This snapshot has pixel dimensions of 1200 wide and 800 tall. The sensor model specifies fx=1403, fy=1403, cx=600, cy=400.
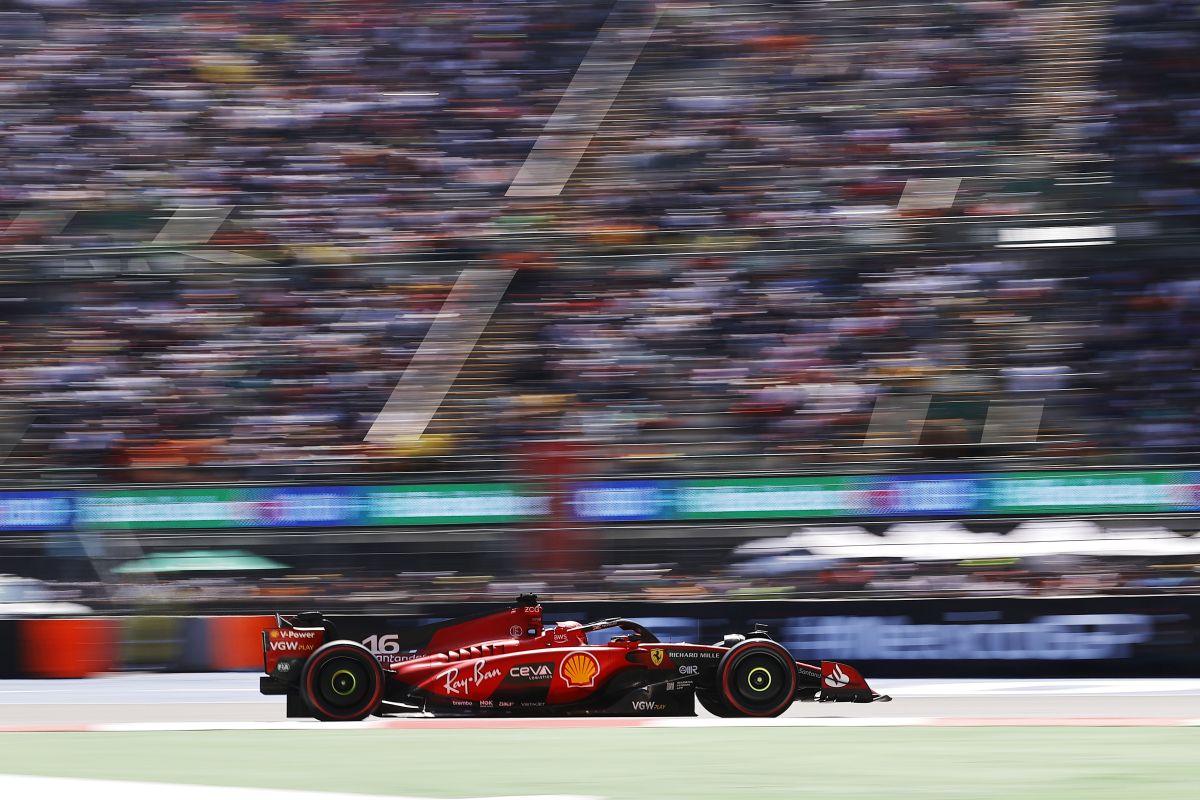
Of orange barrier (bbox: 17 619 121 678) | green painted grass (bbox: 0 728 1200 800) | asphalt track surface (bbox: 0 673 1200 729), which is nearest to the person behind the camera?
green painted grass (bbox: 0 728 1200 800)

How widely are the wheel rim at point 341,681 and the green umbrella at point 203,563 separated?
464cm

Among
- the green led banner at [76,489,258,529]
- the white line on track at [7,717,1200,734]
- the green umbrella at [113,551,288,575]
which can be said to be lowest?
the green umbrella at [113,551,288,575]

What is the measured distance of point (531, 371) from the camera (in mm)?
13445

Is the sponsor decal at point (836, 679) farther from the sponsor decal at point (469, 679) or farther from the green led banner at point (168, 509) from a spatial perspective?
the green led banner at point (168, 509)

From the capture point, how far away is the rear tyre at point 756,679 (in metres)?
7.65

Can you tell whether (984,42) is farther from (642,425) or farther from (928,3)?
(642,425)

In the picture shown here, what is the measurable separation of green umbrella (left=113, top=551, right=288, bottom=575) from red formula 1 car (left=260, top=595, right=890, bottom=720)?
179 inches

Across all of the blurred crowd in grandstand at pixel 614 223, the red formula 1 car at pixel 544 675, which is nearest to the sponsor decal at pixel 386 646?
the red formula 1 car at pixel 544 675

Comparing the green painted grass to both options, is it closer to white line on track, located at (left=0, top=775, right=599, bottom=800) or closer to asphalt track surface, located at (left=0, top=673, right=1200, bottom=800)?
asphalt track surface, located at (left=0, top=673, right=1200, bottom=800)

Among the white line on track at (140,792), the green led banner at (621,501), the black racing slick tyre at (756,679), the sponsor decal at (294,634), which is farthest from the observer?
the green led banner at (621,501)

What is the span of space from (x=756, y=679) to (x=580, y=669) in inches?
38.2

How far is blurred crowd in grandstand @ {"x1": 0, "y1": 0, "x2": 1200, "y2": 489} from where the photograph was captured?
42.1 feet

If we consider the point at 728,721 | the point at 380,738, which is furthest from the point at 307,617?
the point at 728,721

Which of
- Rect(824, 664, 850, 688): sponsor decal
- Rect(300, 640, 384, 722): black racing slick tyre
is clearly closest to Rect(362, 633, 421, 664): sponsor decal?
Rect(300, 640, 384, 722): black racing slick tyre
